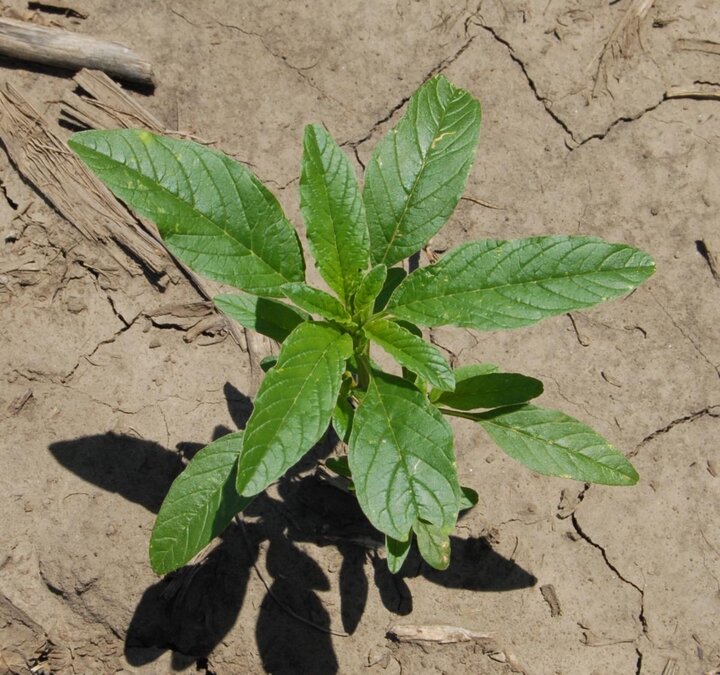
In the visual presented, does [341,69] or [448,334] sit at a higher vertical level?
[341,69]

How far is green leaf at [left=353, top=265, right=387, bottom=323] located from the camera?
2.05 m

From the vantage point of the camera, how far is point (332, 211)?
6.70ft

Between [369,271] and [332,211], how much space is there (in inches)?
7.3

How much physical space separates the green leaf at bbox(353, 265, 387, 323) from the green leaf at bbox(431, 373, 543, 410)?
0.48 metres

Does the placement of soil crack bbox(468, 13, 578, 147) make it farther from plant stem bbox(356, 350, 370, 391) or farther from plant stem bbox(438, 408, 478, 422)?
plant stem bbox(356, 350, 370, 391)

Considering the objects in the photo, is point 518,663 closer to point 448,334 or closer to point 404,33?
point 448,334

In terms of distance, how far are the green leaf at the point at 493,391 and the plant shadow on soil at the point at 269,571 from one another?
0.79m

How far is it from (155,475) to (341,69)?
1935 mm

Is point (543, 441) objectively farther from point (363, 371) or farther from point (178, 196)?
point (178, 196)

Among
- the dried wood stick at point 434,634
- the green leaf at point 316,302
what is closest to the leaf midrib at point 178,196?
the green leaf at point 316,302

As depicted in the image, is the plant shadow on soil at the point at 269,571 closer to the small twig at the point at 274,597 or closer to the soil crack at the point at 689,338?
the small twig at the point at 274,597

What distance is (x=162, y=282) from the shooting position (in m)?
3.22

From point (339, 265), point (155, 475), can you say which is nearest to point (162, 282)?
point (155, 475)

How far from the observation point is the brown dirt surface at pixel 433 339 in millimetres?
3027
